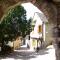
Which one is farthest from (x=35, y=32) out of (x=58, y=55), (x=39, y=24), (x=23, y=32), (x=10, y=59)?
(x=58, y=55)

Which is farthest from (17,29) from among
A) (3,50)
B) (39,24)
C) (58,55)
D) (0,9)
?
(58,55)

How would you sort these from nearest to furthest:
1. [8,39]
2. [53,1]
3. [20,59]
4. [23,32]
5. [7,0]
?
[53,1], [7,0], [20,59], [8,39], [23,32]

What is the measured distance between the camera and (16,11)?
1625cm

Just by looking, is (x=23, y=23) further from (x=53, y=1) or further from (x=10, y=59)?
(x=53, y=1)

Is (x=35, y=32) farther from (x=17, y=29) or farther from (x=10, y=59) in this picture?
(x=10, y=59)

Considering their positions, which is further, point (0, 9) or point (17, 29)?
point (17, 29)

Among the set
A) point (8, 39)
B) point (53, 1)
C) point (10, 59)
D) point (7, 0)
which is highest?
point (7, 0)

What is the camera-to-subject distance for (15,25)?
16188mm

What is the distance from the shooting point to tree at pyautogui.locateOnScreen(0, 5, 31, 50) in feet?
50.2

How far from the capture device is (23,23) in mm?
16469

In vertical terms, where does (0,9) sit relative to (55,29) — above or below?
above

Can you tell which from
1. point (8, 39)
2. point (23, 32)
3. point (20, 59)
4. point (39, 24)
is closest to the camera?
point (20, 59)

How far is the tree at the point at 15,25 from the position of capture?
1529 centimetres

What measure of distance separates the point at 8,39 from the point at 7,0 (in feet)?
39.9
